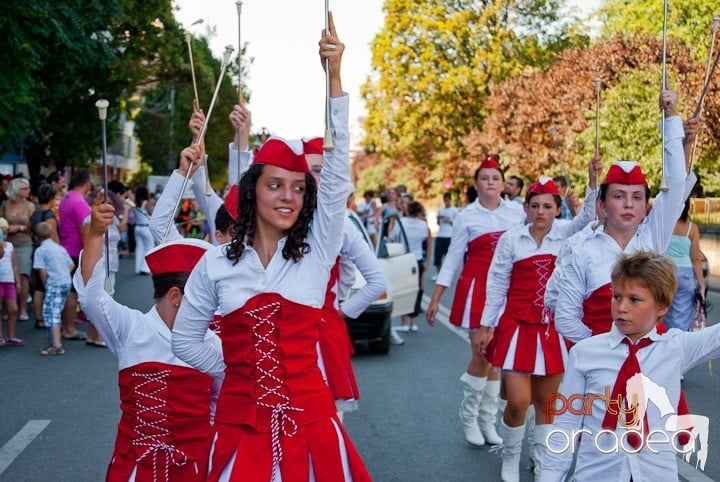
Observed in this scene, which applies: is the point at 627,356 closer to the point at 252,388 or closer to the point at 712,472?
the point at 252,388

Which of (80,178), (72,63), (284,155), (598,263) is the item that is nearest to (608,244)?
(598,263)

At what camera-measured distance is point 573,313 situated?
525cm

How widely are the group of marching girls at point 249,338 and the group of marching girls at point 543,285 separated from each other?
1012 millimetres

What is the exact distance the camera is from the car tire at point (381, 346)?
475 inches

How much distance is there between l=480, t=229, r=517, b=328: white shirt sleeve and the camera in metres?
7.05

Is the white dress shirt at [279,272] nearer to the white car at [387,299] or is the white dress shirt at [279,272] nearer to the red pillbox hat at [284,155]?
the red pillbox hat at [284,155]

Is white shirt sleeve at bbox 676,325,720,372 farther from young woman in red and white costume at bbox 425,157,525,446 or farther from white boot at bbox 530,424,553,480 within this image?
young woman in red and white costume at bbox 425,157,525,446

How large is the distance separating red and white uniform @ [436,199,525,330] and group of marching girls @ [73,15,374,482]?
3923mm

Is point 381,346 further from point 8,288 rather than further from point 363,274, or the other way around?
point 363,274

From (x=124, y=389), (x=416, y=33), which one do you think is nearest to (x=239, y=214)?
(x=124, y=389)

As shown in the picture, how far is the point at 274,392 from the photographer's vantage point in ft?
11.9

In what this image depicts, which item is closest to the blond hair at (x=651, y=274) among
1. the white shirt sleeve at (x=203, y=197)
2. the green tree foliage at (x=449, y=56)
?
the white shirt sleeve at (x=203, y=197)

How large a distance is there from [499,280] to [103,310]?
336cm

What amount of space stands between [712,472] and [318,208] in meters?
4.05
